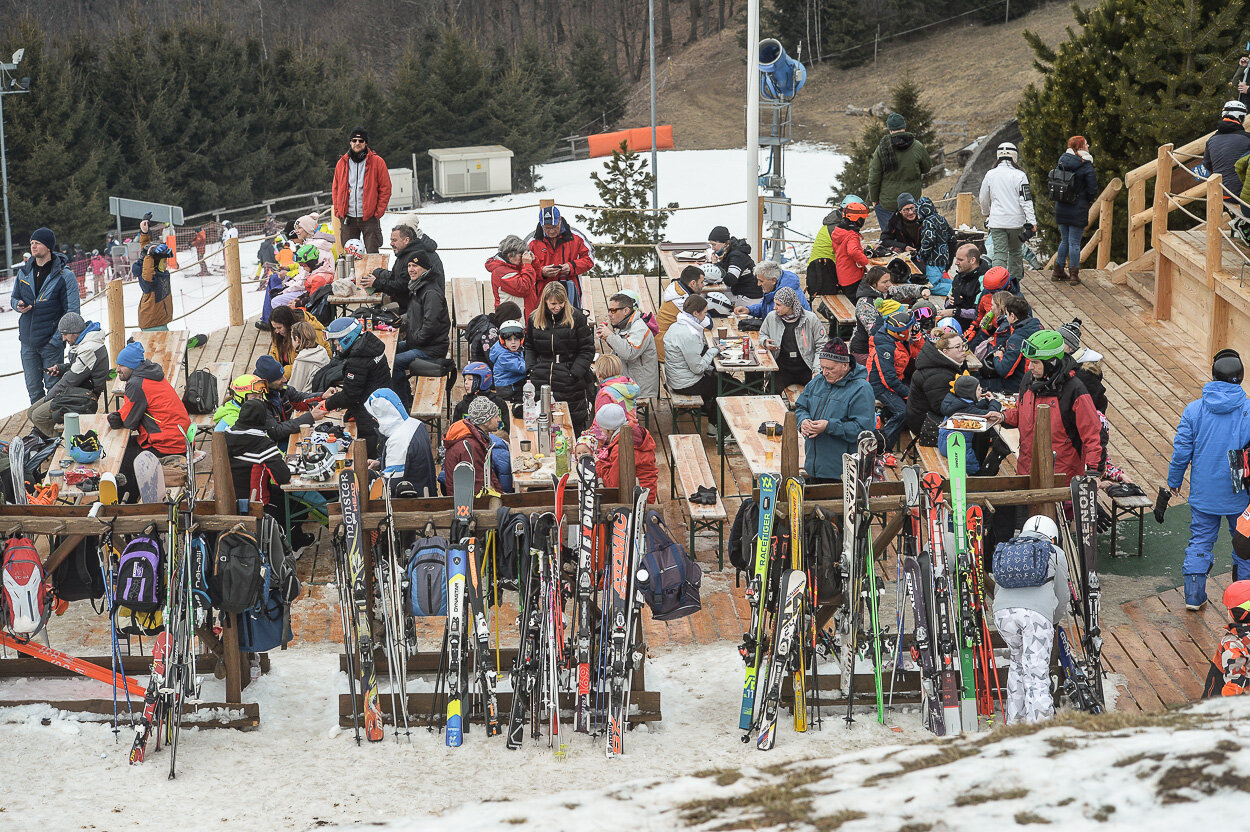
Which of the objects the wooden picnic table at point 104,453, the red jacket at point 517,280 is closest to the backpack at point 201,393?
the wooden picnic table at point 104,453

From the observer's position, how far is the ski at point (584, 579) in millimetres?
6578

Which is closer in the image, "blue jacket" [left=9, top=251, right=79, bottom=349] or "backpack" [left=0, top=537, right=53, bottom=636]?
"backpack" [left=0, top=537, right=53, bottom=636]

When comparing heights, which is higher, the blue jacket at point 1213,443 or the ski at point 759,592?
the blue jacket at point 1213,443

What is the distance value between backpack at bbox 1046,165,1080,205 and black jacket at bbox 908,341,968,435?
517cm

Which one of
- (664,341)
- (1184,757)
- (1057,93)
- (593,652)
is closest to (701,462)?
(664,341)

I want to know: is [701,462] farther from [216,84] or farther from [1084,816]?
[216,84]

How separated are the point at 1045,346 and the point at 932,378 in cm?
133

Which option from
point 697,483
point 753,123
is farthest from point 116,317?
point 753,123

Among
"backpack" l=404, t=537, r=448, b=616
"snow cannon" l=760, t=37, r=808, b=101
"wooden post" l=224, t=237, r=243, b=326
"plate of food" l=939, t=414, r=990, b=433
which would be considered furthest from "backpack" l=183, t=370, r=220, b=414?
"snow cannon" l=760, t=37, r=808, b=101

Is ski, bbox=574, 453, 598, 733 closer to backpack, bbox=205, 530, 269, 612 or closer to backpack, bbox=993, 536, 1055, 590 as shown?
backpack, bbox=205, 530, 269, 612

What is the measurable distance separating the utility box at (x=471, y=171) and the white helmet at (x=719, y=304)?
33765mm

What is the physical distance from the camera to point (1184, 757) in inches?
142

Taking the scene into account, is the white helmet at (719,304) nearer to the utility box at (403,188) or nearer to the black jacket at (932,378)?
the black jacket at (932,378)

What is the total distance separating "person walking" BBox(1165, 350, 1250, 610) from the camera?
7.80 m
